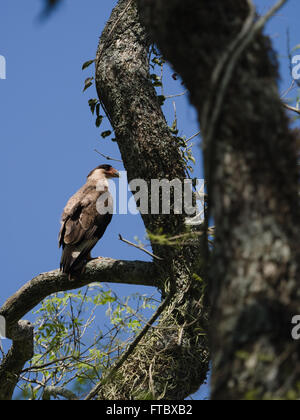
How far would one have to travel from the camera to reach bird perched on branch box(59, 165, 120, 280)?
169 inches

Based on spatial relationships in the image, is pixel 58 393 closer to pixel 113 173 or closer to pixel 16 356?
pixel 16 356

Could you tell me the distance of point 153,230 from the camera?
386cm

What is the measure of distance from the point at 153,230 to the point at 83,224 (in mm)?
1088

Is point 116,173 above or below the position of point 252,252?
above

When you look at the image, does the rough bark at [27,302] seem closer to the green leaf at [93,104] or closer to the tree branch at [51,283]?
the tree branch at [51,283]

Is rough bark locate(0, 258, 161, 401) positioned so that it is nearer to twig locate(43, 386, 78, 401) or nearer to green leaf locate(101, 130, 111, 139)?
twig locate(43, 386, 78, 401)

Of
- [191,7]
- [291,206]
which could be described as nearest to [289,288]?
[291,206]

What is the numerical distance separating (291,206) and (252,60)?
49 centimetres

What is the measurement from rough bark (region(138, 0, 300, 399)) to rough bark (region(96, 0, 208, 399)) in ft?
5.90

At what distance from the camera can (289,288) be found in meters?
1.55

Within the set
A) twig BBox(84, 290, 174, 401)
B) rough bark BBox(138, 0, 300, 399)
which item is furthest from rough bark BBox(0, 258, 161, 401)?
rough bark BBox(138, 0, 300, 399)

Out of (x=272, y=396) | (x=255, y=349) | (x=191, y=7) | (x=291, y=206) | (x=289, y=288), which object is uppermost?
(x=191, y=7)

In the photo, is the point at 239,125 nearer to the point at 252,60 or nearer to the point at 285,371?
the point at 252,60

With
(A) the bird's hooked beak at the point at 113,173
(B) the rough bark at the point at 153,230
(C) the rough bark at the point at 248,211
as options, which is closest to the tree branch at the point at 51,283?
(B) the rough bark at the point at 153,230
